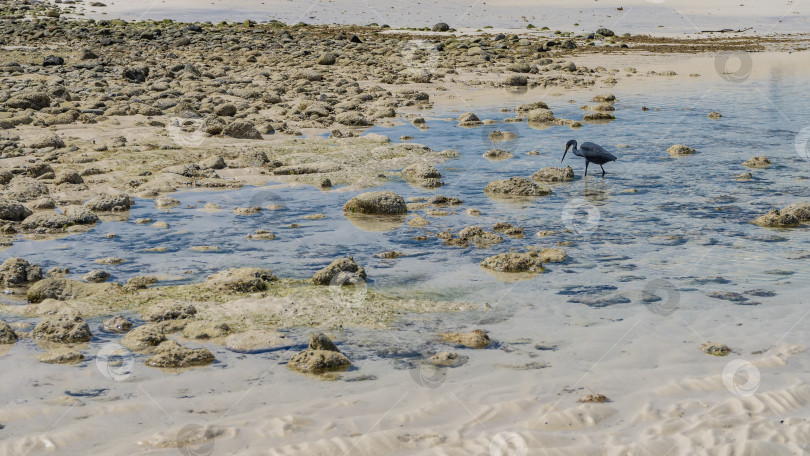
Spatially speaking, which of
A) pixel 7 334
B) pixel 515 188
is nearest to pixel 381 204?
pixel 515 188

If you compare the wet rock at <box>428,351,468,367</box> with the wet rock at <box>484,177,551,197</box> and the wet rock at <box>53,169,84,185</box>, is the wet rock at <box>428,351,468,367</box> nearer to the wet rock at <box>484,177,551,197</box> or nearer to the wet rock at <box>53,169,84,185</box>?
the wet rock at <box>484,177,551,197</box>

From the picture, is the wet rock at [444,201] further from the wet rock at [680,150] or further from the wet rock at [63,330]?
the wet rock at [63,330]

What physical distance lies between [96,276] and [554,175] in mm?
7949

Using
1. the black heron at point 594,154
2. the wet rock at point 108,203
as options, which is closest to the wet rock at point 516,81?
the black heron at point 594,154

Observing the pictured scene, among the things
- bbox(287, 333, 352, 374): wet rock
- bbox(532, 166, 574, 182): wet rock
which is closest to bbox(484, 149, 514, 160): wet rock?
bbox(532, 166, 574, 182): wet rock

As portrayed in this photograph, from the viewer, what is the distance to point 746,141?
55.4 feet

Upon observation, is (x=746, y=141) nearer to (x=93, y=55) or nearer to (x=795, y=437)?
(x=795, y=437)

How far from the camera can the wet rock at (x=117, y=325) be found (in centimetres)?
742

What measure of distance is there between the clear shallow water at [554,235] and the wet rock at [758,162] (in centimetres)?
23

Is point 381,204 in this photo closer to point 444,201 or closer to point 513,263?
point 444,201

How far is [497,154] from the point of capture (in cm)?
1577

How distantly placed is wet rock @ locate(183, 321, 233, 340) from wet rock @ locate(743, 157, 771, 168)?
35.5 feet

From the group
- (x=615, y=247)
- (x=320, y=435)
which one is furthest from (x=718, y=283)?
(x=320, y=435)

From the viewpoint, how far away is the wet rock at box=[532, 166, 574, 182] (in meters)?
13.8
